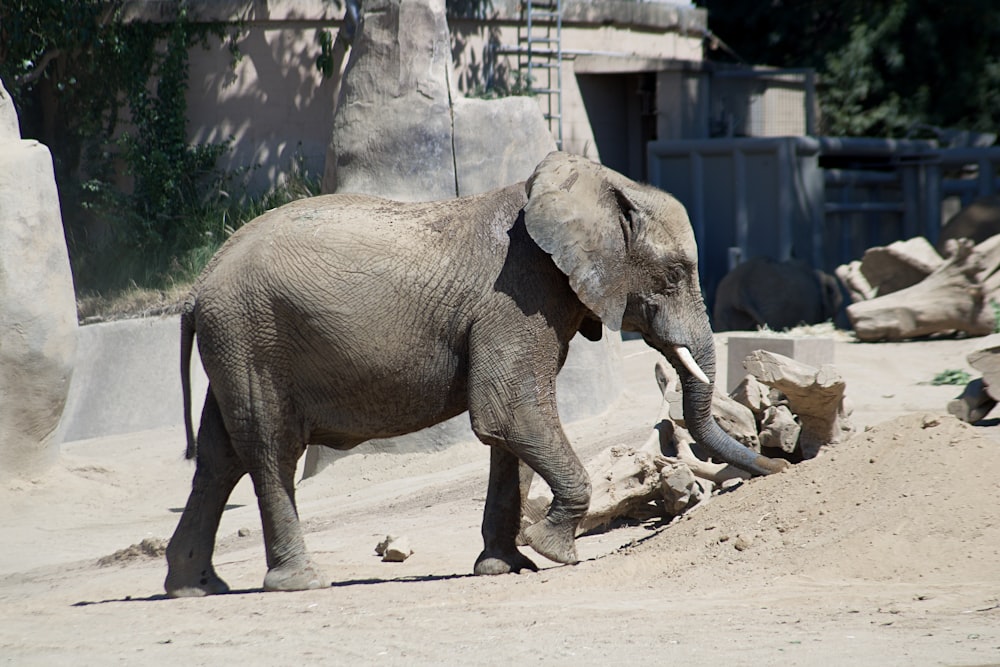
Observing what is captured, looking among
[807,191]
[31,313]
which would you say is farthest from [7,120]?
[807,191]

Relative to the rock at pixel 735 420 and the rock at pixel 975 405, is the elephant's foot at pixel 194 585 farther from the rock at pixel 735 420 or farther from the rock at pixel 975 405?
the rock at pixel 975 405

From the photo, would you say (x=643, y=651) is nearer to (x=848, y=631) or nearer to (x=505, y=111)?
(x=848, y=631)

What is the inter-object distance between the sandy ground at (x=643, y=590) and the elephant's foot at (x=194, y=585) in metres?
0.17

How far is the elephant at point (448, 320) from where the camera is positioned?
667 cm

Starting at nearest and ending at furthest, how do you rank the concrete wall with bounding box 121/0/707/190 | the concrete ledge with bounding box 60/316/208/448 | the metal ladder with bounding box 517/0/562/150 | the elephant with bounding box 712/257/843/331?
the concrete ledge with bounding box 60/316/208/448 < the elephant with bounding box 712/257/843/331 < the concrete wall with bounding box 121/0/707/190 < the metal ladder with bounding box 517/0/562/150

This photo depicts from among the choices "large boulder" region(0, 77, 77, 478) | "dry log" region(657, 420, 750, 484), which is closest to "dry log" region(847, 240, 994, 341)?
"dry log" region(657, 420, 750, 484)

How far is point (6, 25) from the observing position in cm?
1705

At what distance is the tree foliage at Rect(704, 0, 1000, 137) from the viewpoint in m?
24.0

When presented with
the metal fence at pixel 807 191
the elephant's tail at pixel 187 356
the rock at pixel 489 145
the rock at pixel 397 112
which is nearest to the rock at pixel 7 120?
the rock at pixel 397 112

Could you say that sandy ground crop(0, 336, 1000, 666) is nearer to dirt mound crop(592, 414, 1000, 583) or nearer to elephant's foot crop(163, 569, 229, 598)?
dirt mound crop(592, 414, 1000, 583)

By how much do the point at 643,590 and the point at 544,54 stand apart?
547 inches

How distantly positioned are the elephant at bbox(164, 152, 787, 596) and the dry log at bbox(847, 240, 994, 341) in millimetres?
6692

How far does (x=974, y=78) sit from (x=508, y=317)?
19.8 m

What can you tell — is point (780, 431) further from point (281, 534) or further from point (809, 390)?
point (281, 534)
